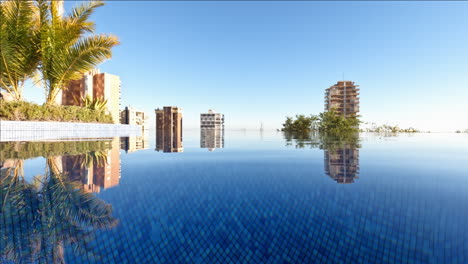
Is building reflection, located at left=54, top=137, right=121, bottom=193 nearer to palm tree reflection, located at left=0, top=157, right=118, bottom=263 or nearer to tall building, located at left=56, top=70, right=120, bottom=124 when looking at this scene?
palm tree reflection, located at left=0, top=157, right=118, bottom=263

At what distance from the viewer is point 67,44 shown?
9773 mm

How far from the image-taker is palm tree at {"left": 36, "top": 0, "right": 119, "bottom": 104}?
9.29m

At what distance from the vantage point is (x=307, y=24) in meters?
23.0

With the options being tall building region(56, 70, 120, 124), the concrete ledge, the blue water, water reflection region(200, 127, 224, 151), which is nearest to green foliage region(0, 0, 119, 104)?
the concrete ledge

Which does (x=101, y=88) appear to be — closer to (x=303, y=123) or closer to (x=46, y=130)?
(x=46, y=130)

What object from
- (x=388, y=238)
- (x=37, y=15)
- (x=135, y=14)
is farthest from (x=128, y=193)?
(x=135, y=14)

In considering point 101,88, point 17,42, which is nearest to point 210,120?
point 101,88

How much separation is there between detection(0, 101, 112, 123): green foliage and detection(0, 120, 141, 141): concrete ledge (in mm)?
363

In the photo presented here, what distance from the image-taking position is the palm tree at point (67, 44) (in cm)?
929

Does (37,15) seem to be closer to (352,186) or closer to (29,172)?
(29,172)

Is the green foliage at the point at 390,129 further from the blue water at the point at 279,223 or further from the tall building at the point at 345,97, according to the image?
the blue water at the point at 279,223

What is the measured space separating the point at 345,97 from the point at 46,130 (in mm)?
76889

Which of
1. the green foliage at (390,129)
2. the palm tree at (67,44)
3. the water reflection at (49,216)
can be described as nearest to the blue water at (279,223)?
the water reflection at (49,216)

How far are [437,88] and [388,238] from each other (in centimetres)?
4128
